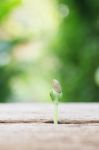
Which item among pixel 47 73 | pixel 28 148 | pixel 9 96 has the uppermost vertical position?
pixel 47 73

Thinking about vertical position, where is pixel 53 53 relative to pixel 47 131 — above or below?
above

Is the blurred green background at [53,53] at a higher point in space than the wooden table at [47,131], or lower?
higher

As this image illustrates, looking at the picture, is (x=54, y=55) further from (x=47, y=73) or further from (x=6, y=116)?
(x=6, y=116)

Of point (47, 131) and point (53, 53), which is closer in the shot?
point (47, 131)

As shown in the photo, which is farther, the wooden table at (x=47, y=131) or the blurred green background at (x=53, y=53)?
the blurred green background at (x=53, y=53)

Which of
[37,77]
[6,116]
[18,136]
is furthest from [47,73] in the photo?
[18,136]
